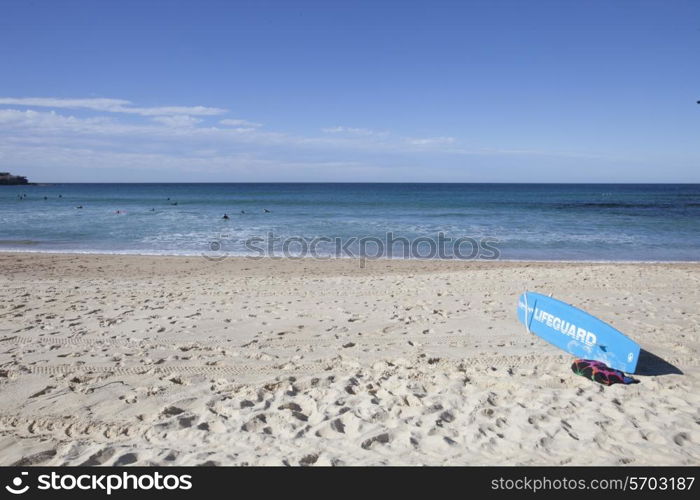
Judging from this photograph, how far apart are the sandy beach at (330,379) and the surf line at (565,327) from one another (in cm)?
33

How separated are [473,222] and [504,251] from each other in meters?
11.9

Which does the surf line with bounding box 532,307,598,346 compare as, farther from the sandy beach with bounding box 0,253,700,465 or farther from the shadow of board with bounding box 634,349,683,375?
the shadow of board with bounding box 634,349,683,375

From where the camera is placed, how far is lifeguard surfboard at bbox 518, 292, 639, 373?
204 inches

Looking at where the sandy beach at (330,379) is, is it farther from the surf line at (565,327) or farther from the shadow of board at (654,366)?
the surf line at (565,327)

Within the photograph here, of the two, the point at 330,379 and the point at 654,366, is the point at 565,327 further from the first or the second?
the point at 330,379

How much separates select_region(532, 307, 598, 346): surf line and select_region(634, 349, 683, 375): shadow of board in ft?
1.87

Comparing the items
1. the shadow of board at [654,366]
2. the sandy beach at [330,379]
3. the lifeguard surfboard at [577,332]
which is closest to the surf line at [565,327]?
the lifeguard surfboard at [577,332]

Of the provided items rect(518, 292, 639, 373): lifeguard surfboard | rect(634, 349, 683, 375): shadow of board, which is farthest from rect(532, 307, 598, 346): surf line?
rect(634, 349, 683, 375): shadow of board

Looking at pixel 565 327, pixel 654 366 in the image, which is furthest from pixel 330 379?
pixel 654 366

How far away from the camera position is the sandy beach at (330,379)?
137 inches

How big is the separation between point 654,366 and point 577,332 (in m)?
0.90

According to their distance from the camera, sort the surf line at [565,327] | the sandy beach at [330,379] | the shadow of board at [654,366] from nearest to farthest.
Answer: the sandy beach at [330,379], the shadow of board at [654,366], the surf line at [565,327]

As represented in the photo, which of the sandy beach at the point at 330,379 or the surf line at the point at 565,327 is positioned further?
the surf line at the point at 565,327
